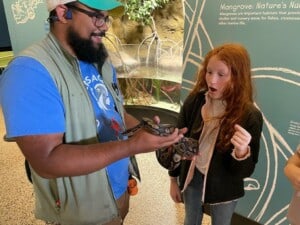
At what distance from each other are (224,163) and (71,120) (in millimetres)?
776

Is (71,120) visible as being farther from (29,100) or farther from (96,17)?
(96,17)

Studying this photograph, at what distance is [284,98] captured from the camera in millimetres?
1626

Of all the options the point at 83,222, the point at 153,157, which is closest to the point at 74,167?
the point at 83,222

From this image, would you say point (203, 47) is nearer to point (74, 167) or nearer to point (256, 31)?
point (256, 31)

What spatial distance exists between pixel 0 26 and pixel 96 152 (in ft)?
17.8

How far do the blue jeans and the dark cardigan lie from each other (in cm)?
6

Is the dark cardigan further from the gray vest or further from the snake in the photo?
the gray vest

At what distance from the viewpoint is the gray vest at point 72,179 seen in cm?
95

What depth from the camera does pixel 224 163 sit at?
1373 millimetres

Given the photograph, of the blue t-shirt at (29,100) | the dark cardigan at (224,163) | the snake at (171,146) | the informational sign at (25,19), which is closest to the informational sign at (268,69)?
the dark cardigan at (224,163)

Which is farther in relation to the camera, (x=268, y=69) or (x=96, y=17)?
(x=268, y=69)

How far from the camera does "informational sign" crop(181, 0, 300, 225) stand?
156 cm

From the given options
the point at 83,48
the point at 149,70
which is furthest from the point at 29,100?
the point at 149,70

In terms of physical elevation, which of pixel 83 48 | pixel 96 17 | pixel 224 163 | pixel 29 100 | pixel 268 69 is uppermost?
pixel 96 17
